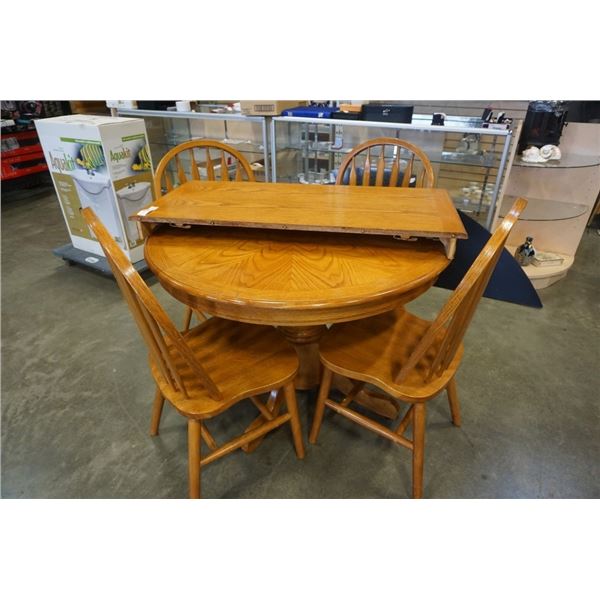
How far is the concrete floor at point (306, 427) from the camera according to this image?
1473mm

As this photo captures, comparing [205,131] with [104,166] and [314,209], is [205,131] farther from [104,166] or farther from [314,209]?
[314,209]

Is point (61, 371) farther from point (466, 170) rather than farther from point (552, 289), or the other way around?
point (552, 289)

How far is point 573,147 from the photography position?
8.65 feet

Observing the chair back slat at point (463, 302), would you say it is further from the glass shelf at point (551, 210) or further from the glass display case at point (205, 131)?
the glass display case at point (205, 131)

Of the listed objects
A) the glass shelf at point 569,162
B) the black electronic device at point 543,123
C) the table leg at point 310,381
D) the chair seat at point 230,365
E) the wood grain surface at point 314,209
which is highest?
the black electronic device at point 543,123

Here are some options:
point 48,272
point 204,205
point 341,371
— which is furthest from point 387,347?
point 48,272

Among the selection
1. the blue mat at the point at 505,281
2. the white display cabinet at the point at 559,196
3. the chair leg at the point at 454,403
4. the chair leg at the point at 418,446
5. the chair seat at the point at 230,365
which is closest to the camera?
the chair seat at the point at 230,365

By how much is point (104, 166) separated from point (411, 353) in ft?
7.57

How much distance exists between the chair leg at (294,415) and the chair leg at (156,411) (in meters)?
0.51

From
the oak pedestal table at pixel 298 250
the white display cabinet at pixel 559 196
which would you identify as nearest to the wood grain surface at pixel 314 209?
the oak pedestal table at pixel 298 250

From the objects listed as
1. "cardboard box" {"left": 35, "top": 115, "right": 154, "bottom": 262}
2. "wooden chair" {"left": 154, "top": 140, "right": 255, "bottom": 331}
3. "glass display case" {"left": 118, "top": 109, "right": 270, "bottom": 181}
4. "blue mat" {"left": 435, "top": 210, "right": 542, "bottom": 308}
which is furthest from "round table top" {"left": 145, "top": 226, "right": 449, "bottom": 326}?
"glass display case" {"left": 118, "top": 109, "right": 270, "bottom": 181}

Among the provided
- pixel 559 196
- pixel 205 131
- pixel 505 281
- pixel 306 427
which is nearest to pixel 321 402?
pixel 306 427

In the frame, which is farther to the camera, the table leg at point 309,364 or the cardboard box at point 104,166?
the cardboard box at point 104,166

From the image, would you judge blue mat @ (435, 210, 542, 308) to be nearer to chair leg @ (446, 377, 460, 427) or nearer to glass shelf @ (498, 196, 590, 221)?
glass shelf @ (498, 196, 590, 221)
